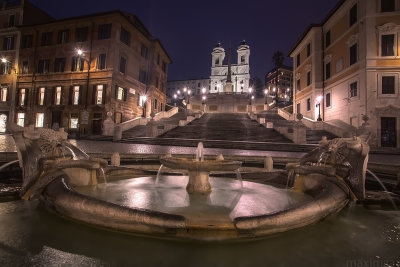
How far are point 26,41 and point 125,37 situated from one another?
50.6 ft

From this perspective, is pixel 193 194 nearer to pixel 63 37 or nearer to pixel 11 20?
pixel 63 37

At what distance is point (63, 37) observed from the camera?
3150 centimetres

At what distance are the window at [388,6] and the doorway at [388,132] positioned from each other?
9.94 metres

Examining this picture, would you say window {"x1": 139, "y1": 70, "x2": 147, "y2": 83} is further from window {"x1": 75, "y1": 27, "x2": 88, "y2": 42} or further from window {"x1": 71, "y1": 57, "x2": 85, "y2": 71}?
window {"x1": 75, "y1": 27, "x2": 88, "y2": 42}

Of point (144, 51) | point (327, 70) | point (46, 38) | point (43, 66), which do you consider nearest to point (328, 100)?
point (327, 70)

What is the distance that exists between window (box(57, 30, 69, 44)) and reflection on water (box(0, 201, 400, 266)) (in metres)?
34.8

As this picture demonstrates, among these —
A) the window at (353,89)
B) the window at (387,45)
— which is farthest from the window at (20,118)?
the window at (387,45)

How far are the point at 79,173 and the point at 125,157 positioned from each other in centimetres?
331

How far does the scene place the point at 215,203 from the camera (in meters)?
4.31

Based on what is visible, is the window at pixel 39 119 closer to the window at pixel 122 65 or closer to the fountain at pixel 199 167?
the window at pixel 122 65

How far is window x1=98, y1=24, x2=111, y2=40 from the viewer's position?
29219 mm

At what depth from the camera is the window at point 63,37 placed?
3134 centimetres

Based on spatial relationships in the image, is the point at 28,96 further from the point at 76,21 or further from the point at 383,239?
the point at 383,239

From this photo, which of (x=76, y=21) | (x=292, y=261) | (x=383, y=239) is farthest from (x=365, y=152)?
(x=76, y=21)
